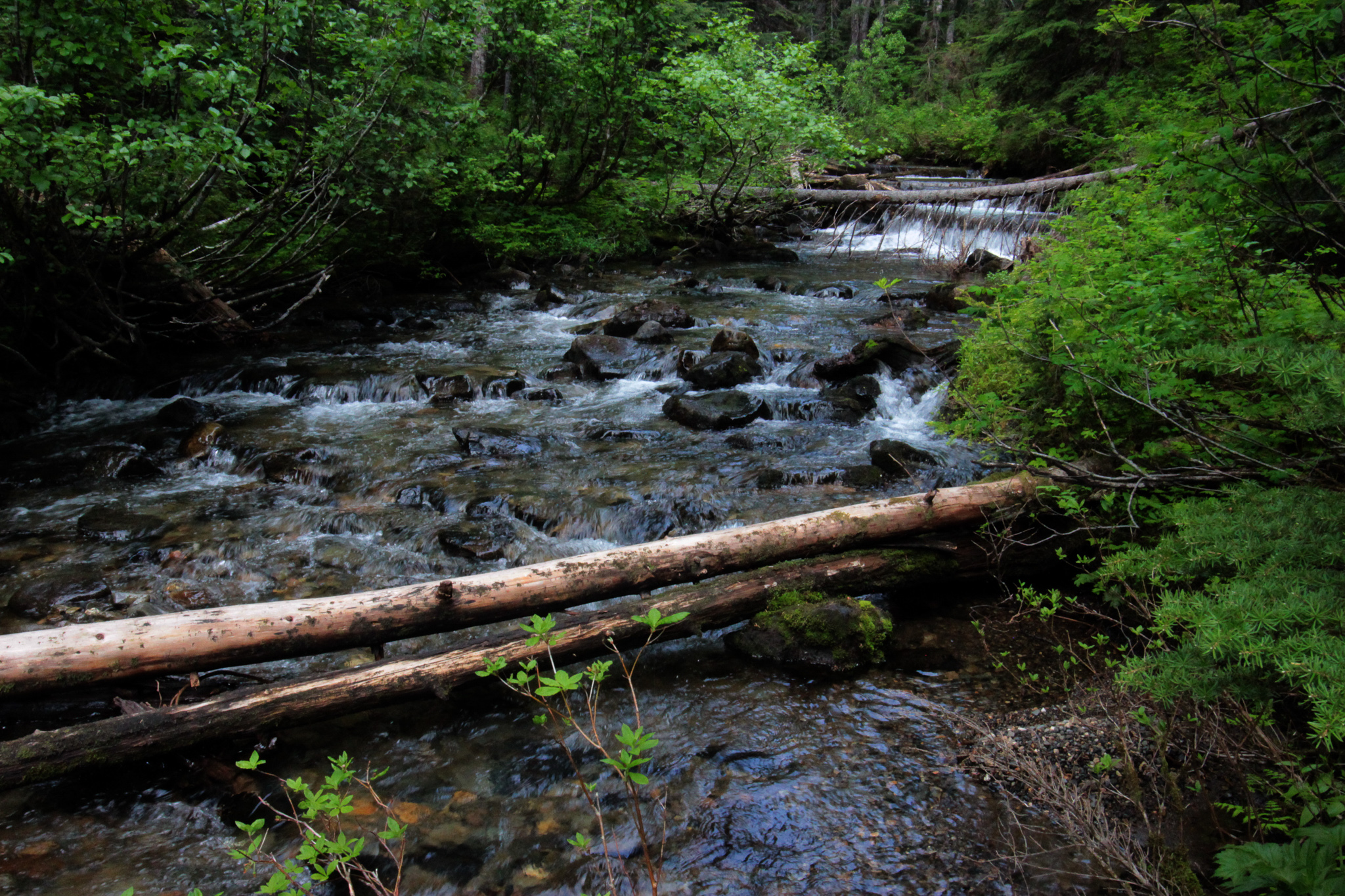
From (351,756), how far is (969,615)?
420cm

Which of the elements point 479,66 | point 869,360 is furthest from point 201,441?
point 479,66

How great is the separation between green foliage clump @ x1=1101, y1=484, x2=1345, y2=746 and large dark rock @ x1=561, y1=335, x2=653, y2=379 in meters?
8.68

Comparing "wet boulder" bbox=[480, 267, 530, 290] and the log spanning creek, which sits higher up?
"wet boulder" bbox=[480, 267, 530, 290]

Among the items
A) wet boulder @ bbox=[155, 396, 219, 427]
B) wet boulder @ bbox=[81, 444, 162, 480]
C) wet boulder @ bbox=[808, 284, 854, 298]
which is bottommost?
wet boulder @ bbox=[81, 444, 162, 480]

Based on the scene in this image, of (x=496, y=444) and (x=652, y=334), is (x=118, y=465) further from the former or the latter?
(x=652, y=334)

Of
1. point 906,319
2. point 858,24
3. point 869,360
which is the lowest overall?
point 869,360

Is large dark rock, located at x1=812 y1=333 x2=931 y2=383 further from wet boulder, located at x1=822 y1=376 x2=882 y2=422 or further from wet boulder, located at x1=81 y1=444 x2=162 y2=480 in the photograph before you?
wet boulder, located at x1=81 y1=444 x2=162 y2=480

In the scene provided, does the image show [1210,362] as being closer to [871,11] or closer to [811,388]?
[811,388]

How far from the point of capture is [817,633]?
4.55m

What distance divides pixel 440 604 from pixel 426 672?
15.3 inches

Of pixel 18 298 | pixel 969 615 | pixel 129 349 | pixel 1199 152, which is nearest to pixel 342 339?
pixel 129 349

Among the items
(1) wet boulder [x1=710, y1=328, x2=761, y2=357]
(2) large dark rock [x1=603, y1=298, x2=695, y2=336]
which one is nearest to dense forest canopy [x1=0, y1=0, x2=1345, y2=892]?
(1) wet boulder [x1=710, y1=328, x2=761, y2=357]

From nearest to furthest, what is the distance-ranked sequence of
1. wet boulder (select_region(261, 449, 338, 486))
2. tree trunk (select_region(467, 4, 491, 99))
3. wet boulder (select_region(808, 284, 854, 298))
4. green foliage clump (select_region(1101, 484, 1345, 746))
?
green foliage clump (select_region(1101, 484, 1345, 746))
wet boulder (select_region(261, 449, 338, 486))
wet boulder (select_region(808, 284, 854, 298))
tree trunk (select_region(467, 4, 491, 99))

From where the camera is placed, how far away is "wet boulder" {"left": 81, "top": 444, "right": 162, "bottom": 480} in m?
7.57
